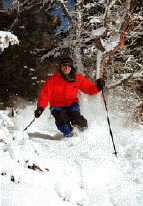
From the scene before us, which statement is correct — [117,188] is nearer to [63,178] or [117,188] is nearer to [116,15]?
[63,178]

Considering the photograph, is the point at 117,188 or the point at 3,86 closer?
the point at 117,188

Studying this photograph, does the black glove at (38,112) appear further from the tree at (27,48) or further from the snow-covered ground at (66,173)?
the tree at (27,48)

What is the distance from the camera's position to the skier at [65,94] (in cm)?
470

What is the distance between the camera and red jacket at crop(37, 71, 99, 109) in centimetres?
474

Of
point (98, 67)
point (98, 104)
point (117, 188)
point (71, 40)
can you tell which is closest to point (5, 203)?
point (117, 188)

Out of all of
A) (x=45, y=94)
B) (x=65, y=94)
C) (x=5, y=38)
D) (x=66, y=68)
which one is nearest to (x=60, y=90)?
(x=65, y=94)

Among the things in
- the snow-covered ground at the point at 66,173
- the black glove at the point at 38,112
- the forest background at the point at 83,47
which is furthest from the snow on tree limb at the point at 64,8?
the snow-covered ground at the point at 66,173

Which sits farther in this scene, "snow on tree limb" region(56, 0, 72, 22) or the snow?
"snow on tree limb" region(56, 0, 72, 22)

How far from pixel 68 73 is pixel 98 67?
4036 mm

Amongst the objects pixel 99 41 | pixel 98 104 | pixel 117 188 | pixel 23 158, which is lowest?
pixel 98 104

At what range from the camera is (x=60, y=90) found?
488 centimetres

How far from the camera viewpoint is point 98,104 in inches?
331

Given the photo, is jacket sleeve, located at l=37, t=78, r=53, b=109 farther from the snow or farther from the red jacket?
the snow

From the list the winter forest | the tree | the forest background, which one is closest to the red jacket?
the winter forest
